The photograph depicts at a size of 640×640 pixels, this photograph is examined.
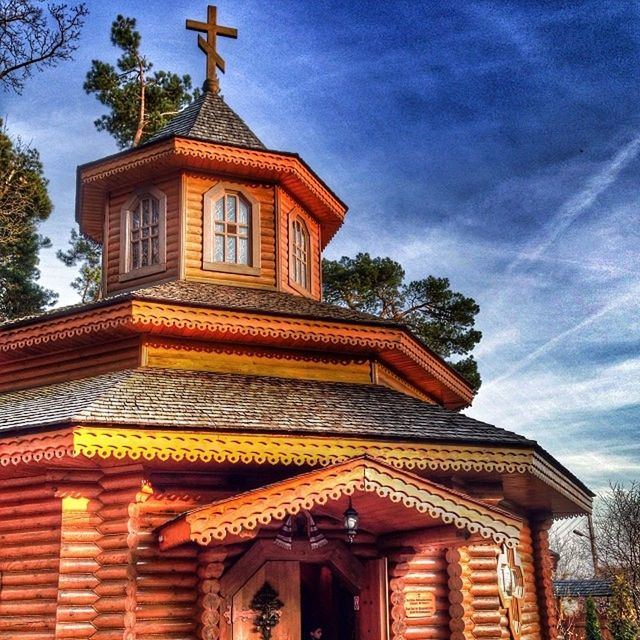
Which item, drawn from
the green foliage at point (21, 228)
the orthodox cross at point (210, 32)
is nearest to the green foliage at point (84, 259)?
the green foliage at point (21, 228)

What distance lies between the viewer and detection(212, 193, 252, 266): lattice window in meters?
15.2

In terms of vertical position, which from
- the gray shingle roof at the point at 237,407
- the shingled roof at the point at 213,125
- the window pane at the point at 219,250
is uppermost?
the shingled roof at the point at 213,125

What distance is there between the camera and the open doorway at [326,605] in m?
13.3

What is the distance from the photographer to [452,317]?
30594mm

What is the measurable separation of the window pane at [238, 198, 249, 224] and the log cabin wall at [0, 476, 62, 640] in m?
6.59

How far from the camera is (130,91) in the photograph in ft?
104

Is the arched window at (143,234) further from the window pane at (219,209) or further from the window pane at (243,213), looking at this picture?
the window pane at (243,213)

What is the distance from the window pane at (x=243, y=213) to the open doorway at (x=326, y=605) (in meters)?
6.51

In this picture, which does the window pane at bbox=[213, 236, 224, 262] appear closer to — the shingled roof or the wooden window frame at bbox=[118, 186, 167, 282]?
the wooden window frame at bbox=[118, 186, 167, 282]

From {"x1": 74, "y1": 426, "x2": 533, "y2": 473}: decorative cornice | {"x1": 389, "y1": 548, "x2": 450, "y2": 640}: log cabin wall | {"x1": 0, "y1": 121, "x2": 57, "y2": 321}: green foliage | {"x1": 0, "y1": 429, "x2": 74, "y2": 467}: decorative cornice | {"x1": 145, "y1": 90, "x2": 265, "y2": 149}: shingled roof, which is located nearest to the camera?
{"x1": 0, "y1": 429, "x2": 74, "y2": 467}: decorative cornice

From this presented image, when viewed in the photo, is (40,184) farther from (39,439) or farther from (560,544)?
(560,544)

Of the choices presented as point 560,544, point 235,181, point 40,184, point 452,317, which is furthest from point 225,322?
point 560,544

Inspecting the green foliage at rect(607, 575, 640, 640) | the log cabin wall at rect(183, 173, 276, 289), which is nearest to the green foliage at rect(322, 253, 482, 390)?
the green foliage at rect(607, 575, 640, 640)

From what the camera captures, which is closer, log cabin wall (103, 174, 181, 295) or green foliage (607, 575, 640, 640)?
log cabin wall (103, 174, 181, 295)
